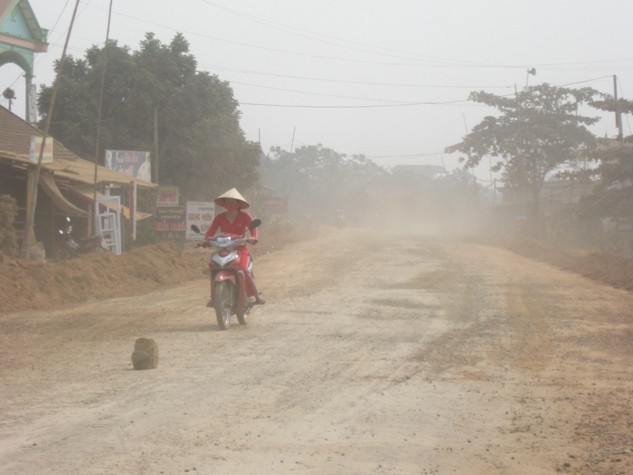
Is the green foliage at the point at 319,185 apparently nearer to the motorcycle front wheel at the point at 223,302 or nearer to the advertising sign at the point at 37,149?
the advertising sign at the point at 37,149

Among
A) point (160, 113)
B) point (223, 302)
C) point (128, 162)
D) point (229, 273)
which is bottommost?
point (223, 302)

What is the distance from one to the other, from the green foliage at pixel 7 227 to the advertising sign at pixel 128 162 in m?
15.6

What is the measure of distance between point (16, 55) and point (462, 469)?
32.3 m

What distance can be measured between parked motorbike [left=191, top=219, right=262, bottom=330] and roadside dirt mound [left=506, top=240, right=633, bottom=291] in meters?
9.83

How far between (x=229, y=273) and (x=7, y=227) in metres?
8.74

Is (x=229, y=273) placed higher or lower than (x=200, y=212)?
lower

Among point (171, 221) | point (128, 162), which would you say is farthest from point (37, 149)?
point (128, 162)

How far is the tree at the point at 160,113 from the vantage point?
39938 millimetres

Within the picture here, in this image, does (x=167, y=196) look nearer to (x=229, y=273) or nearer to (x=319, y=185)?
(x=229, y=273)

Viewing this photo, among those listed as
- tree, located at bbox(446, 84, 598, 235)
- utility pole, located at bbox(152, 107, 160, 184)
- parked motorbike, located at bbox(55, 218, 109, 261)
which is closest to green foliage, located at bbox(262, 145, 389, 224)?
tree, located at bbox(446, 84, 598, 235)

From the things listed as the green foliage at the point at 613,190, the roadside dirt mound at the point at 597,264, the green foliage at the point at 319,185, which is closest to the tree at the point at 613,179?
the green foliage at the point at 613,190

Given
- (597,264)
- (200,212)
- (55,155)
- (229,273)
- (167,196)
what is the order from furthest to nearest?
1. (167,196)
2. (200,212)
3. (55,155)
4. (597,264)
5. (229,273)

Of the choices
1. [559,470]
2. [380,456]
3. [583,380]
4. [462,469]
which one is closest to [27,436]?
[380,456]

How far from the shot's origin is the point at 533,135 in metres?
50.2
